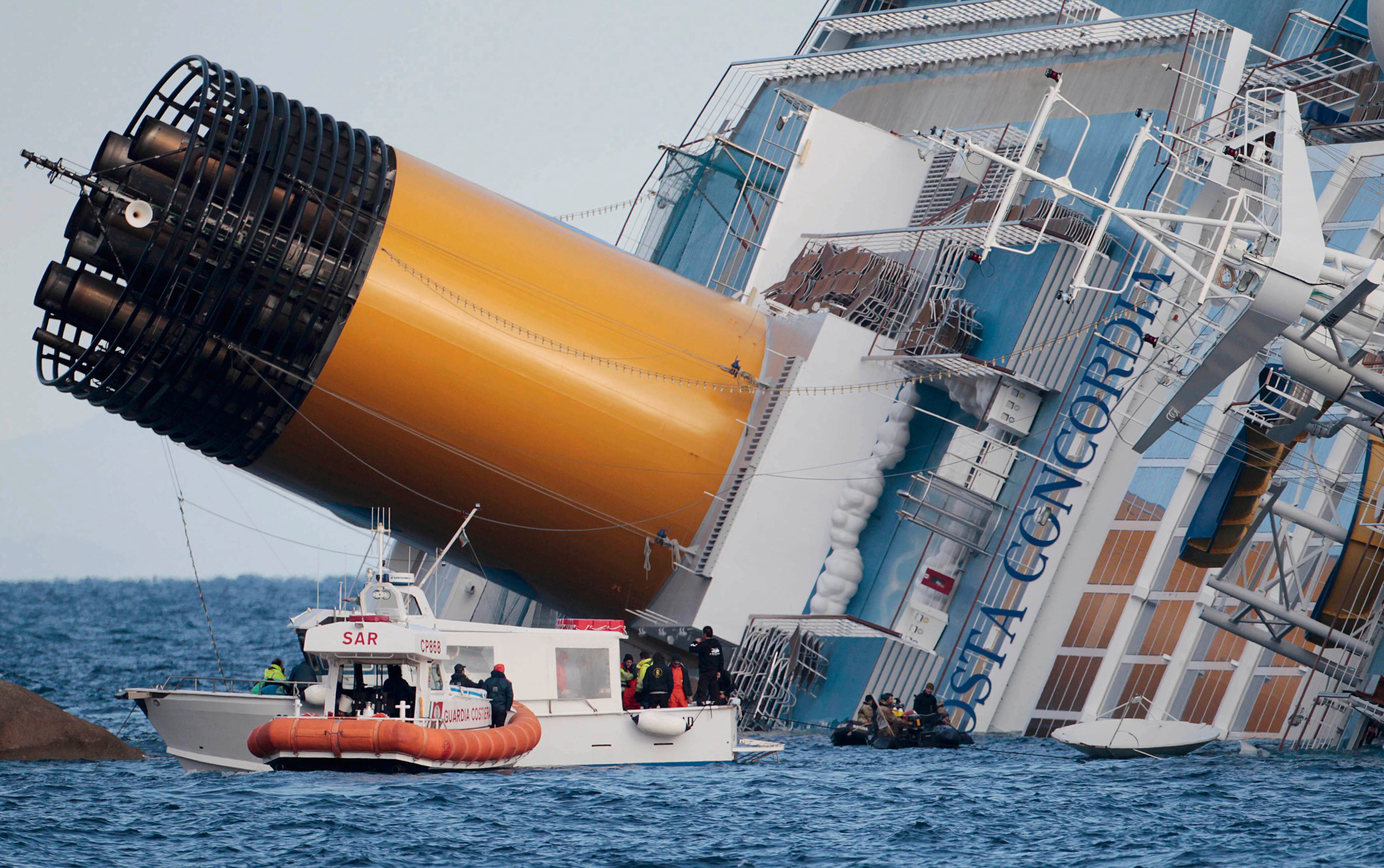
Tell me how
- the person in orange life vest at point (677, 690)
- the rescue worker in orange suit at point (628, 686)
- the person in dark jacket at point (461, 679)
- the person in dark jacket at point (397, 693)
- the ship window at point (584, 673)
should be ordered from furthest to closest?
the rescue worker in orange suit at point (628, 686) → the person in orange life vest at point (677, 690) → the ship window at point (584, 673) → the person in dark jacket at point (461, 679) → the person in dark jacket at point (397, 693)

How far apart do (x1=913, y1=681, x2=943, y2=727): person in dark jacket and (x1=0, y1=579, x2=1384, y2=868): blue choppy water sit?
2.82 feet

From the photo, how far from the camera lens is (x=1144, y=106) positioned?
110ft

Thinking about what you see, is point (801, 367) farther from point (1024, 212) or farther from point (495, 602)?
point (495, 602)

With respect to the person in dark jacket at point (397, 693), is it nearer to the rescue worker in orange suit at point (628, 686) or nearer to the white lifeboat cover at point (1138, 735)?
the rescue worker in orange suit at point (628, 686)

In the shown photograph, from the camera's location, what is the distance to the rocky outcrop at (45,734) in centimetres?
2547

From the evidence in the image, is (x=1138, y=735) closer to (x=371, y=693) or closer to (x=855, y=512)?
(x=855, y=512)

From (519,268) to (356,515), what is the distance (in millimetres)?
6364

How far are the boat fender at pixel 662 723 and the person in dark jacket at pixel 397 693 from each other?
4.03 meters

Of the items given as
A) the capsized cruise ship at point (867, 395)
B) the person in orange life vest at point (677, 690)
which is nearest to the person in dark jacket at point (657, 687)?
the person in orange life vest at point (677, 690)

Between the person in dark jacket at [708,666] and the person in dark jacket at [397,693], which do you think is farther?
the person in dark jacket at [708,666]

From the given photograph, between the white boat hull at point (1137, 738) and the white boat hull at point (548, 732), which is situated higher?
the white boat hull at point (1137, 738)

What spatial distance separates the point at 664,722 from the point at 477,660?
299cm

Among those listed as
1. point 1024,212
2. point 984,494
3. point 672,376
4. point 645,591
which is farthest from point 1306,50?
point 645,591

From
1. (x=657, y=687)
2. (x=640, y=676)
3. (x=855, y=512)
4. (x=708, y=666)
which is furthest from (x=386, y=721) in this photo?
(x=855, y=512)
